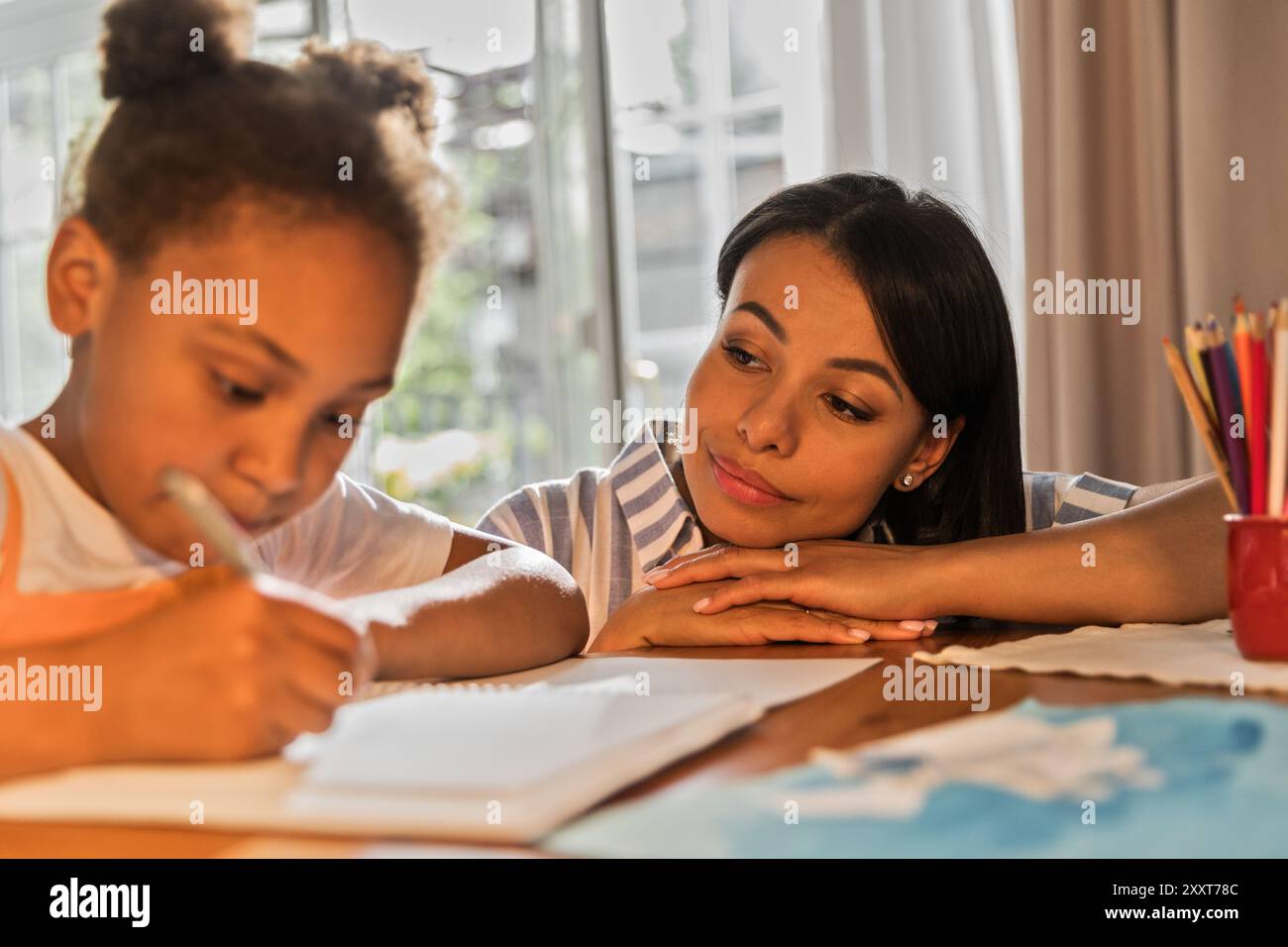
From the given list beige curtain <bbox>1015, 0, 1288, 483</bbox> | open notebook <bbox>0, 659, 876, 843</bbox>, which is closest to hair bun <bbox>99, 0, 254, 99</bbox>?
open notebook <bbox>0, 659, 876, 843</bbox>

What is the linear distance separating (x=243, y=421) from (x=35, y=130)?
3.24 m

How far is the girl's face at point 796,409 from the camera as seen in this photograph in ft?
3.75

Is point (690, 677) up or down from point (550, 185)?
down

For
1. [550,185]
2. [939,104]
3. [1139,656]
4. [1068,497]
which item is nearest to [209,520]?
[1139,656]

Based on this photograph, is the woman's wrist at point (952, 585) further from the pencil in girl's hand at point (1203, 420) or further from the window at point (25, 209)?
the window at point (25, 209)

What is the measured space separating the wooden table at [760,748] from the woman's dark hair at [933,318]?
0.39 metres

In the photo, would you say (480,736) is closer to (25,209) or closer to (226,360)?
(226,360)

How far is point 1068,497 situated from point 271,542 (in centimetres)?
95

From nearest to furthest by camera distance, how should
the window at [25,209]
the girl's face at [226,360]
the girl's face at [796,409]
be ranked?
the girl's face at [226,360] → the girl's face at [796,409] → the window at [25,209]

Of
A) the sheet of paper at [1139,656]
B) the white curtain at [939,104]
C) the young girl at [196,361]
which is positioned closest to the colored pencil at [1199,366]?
the sheet of paper at [1139,656]

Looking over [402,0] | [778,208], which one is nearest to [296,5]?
[402,0]

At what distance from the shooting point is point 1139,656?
2.53ft

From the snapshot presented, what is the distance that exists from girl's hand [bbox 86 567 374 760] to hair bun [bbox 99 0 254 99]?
0.76ft
